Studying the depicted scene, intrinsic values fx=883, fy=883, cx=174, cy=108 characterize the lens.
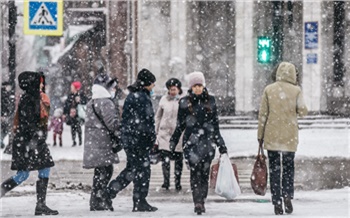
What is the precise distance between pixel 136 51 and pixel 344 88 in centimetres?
930

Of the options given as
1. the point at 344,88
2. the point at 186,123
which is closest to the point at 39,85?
the point at 186,123

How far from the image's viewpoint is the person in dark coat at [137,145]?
34.6 feet

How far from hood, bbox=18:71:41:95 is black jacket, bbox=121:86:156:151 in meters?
1.12

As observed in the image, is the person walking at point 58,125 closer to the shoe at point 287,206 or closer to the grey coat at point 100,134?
the grey coat at point 100,134

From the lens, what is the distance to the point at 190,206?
11375 millimetres

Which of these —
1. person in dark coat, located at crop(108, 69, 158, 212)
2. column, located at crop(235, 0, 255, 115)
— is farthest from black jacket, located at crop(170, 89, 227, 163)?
column, located at crop(235, 0, 255, 115)

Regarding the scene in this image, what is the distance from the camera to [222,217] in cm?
1001

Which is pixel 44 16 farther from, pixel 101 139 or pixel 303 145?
pixel 101 139

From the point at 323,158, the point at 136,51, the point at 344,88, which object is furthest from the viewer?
the point at 136,51

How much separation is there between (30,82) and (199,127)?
6.68 ft

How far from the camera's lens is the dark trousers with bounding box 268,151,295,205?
10133 mm

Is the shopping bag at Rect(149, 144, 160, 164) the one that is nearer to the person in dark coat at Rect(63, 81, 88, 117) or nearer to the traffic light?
the person in dark coat at Rect(63, 81, 88, 117)

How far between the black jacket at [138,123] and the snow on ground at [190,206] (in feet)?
2.76

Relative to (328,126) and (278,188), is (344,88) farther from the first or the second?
(278,188)
